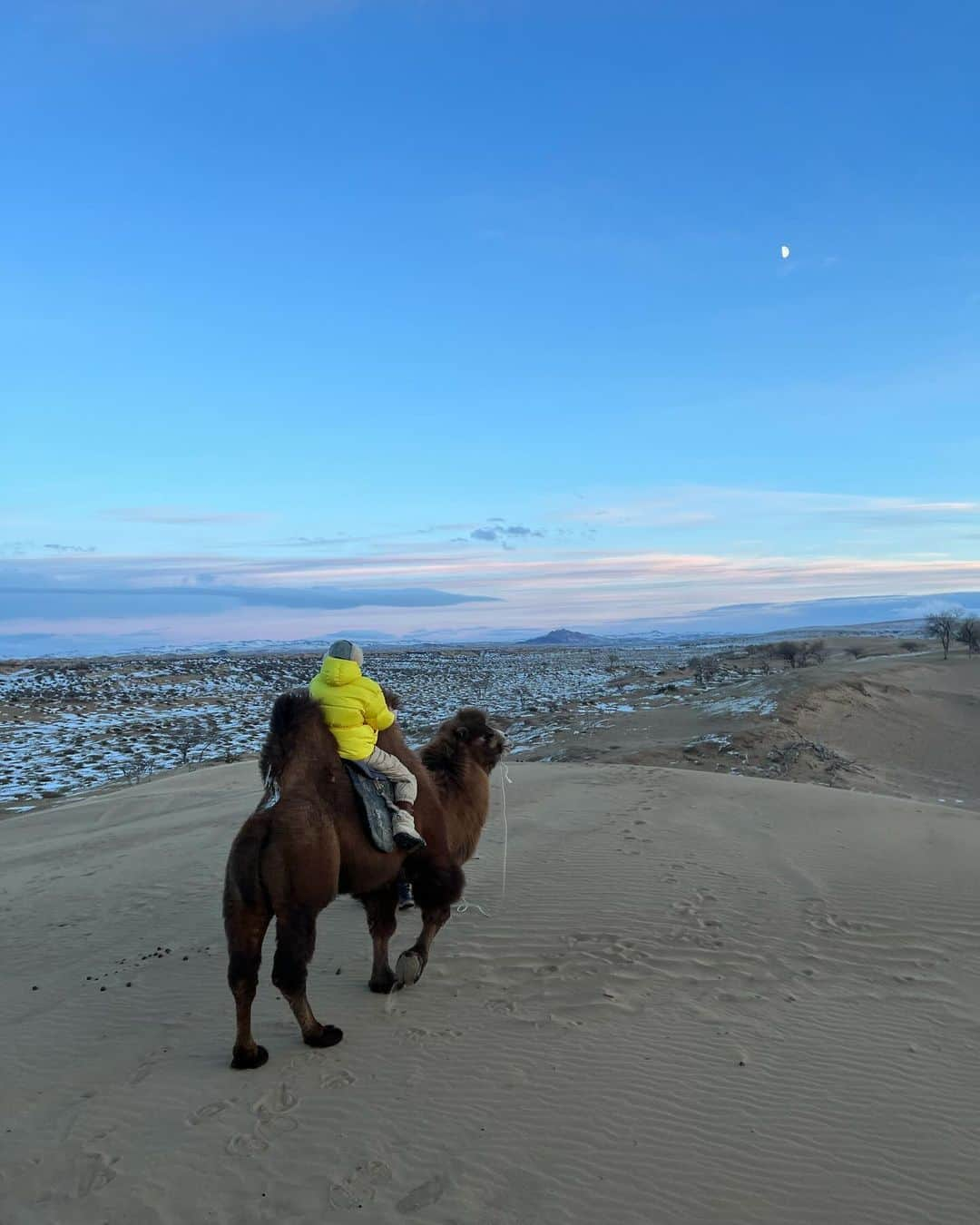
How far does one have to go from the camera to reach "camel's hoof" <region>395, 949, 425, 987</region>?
6.44 meters

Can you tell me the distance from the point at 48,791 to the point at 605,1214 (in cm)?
1844

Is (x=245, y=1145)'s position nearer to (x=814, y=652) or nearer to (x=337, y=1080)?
(x=337, y=1080)

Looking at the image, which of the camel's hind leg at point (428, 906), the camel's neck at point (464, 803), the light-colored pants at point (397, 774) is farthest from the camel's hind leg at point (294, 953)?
the camel's neck at point (464, 803)

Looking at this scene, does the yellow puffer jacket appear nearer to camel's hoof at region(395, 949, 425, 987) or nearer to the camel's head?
the camel's head

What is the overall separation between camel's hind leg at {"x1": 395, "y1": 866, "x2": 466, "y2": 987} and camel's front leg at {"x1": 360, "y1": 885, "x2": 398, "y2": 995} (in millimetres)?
101

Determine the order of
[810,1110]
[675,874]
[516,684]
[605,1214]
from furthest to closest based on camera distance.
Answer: [516,684] → [675,874] → [810,1110] → [605,1214]

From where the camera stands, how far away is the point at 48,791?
18.7 meters

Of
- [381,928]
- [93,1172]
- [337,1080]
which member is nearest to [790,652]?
[381,928]

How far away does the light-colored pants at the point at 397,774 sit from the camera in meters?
6.04

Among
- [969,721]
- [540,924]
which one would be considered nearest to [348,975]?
[540,924]

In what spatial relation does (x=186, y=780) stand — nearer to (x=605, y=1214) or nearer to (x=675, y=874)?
(x=675, y=874)

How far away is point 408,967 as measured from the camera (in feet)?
21.1

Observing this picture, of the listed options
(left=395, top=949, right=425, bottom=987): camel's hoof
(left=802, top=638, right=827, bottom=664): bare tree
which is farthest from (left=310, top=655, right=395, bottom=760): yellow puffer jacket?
(left=802, top=638, right=827, bottom=664): bare tree

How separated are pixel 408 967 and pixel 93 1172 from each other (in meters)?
2.65
